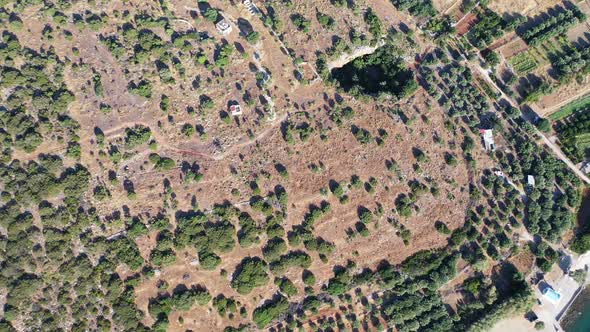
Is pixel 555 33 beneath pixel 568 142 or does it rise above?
above

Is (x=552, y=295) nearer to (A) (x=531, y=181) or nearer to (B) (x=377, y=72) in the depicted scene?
(A) (x=531, y=181)

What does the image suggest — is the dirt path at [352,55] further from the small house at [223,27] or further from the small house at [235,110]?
the small house at [223,27]

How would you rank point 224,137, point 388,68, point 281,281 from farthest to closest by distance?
1. point 388,68
2. point 224,137
3. point 281,281

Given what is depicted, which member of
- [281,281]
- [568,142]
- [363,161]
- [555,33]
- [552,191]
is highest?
[555,33]

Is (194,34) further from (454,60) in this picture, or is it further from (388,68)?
(454,60)

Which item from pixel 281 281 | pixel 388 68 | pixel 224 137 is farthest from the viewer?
pixel 388 68

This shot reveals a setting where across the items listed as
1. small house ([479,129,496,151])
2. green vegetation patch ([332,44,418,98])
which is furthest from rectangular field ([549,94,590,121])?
green vegetation patch ([332,44,418,98])

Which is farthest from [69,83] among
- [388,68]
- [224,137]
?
[388,68]
